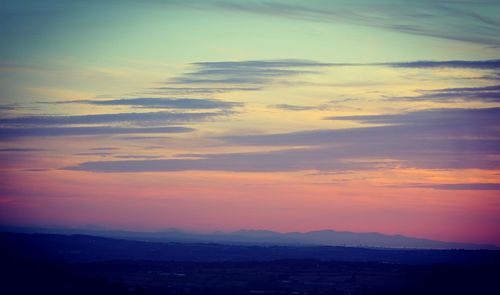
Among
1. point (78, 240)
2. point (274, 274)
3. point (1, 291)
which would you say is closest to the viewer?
point (1, 291)

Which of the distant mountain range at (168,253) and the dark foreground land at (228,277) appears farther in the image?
the distant mountain range at (168,253)

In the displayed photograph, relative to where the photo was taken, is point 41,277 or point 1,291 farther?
point 41,277

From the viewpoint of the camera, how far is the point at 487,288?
48.6 m

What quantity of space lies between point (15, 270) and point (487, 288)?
88.3 feet

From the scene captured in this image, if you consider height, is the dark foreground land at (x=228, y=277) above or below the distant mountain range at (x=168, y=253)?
below

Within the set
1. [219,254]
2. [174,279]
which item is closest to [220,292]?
[174,279]

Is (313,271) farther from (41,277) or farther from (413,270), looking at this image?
(41,277)

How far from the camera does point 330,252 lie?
115000 millimetres

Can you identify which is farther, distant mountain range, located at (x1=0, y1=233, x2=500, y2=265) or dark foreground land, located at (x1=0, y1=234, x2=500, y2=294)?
distant mountain range, located at (x1=0, y1=233, x2=500, y2=265)

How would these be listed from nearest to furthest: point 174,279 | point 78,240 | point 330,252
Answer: point 174,279, point 78,240, point 330,252

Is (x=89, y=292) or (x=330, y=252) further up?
(x=330, y=252)

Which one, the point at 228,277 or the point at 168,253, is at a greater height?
the point at 168,253

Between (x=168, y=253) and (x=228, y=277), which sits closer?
(x=228, y=277)

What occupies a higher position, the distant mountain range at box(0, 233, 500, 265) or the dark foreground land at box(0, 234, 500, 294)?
the distant mountain range at box(0, 233, 500, 265)
